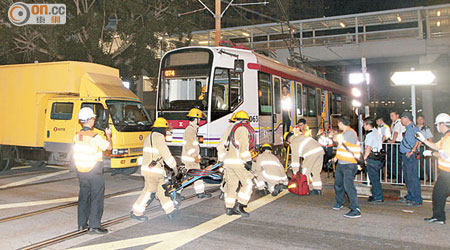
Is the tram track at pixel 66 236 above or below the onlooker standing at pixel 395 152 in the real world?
below

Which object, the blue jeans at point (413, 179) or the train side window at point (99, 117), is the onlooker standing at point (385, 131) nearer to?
the blue jeans at point (413, 179)

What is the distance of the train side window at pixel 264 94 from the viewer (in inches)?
423

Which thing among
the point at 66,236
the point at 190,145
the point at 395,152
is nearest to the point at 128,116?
the point at 190,145

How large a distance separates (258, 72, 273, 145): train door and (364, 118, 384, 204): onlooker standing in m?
3.42

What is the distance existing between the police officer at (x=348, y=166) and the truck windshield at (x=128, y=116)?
18.9 feet

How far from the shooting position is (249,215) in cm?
665

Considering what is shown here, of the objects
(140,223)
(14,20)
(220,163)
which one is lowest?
(140,223)

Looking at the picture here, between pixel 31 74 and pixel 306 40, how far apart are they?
1867cm

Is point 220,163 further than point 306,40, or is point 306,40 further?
point 306,40

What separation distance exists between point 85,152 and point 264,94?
6.44 m

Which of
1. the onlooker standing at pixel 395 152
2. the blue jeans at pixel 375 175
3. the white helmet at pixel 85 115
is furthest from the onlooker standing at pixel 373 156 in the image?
the white helmet at pixel 85 115

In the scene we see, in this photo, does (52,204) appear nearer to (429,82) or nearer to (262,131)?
(262,131)

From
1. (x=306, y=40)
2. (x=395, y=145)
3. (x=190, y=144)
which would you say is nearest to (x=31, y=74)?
(x=190, y=144)

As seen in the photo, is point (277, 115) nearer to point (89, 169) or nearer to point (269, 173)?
point (269, 173)
